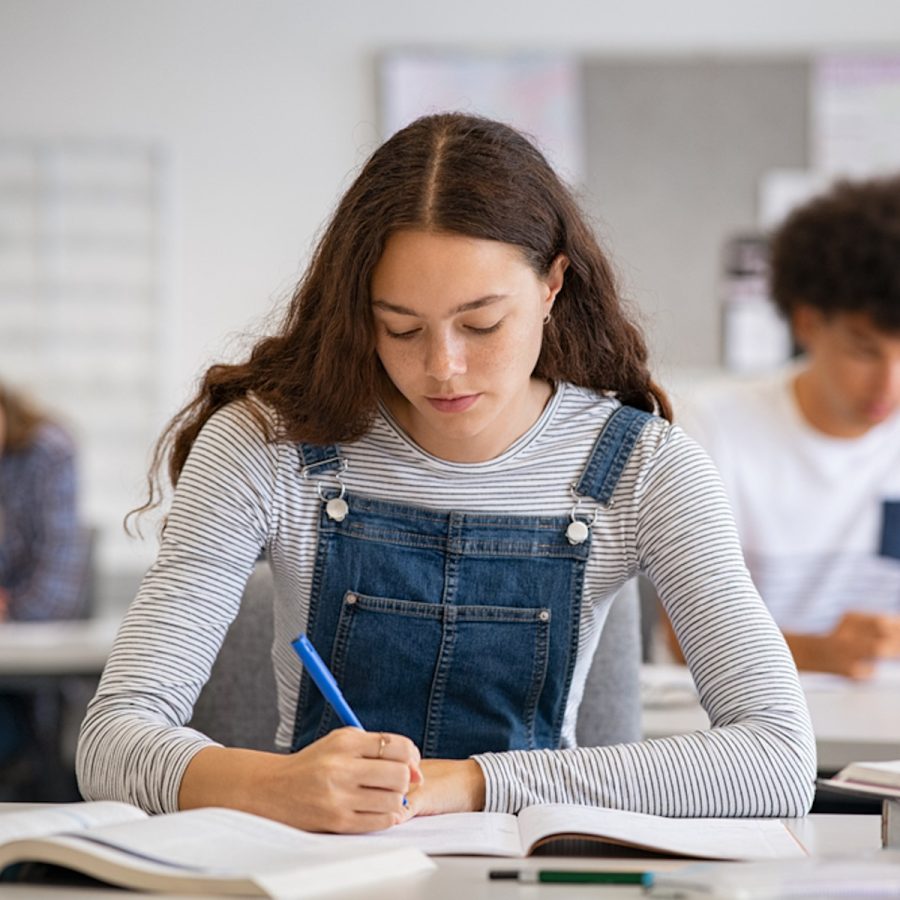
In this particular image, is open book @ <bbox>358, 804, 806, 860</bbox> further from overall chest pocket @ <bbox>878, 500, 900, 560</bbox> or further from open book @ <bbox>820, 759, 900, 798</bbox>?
overall chest pocket @ <bbox>878, 500, 900, 560</bbox>

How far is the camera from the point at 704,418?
2.57m

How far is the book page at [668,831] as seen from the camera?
1003 millimetres

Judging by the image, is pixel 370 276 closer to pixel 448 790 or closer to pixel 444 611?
pixel 444 611

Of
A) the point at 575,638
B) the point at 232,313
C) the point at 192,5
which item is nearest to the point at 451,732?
the point at 575,638

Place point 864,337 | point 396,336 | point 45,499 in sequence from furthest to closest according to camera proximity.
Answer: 1. point 45,499
2. point 864,337
3. point 396,336

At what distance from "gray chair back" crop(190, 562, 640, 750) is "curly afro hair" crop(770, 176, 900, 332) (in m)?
0.94

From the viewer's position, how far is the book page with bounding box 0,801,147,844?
3.12 feet

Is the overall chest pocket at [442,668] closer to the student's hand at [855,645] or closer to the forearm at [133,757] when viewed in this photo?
the forearm at [133,757]

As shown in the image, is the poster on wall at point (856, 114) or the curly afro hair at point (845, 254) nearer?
the curly afro hair at point (845, 254)

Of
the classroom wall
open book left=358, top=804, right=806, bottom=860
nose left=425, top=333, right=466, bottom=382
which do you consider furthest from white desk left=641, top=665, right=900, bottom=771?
the classroom wall

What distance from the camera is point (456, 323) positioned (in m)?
1.30

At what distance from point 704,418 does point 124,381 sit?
2145 mm

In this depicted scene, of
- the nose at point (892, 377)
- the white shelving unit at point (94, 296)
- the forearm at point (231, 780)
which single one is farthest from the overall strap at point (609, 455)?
the white shelving unit at point (94, 296)

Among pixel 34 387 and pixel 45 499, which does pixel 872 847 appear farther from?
pixel 34 387
